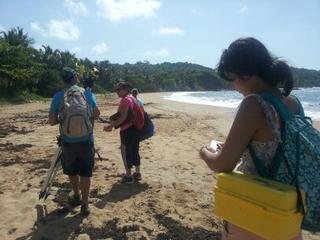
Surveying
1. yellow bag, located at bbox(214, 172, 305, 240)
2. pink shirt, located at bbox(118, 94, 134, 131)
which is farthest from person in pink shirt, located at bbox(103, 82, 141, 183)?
yellow bag, located at bbox(214, 172, 305, 240)

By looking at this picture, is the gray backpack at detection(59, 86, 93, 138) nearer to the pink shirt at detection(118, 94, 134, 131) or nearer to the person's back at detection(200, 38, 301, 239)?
the pink shirt at detection(118, 94, 134, 131)

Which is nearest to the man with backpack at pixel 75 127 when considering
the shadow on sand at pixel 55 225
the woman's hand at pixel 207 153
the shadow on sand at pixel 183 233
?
the shadow on sand at pixel 55 225

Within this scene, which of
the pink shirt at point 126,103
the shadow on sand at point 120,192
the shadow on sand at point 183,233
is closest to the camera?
the shadow on sand at point 183,233

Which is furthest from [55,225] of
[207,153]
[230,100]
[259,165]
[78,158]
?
[230,100]

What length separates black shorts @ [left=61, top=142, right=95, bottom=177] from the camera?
4605 mm

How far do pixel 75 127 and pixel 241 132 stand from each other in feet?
10.0

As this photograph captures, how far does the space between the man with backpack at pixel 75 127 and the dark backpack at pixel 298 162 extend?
3036 millimetres

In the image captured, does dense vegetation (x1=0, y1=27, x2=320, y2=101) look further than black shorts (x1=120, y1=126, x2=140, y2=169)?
Yes

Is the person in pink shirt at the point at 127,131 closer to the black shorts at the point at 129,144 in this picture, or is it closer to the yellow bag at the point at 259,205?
the black shorts at the point at 129,144

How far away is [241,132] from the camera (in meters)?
1.74

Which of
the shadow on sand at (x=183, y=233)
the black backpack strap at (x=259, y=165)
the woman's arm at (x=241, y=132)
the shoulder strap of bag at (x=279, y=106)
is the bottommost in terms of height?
the shadow on sand at (x=183, y=233)

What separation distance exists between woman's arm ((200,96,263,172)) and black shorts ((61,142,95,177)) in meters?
3.03

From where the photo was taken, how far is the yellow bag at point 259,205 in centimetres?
159

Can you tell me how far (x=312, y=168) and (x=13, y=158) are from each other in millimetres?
7263
